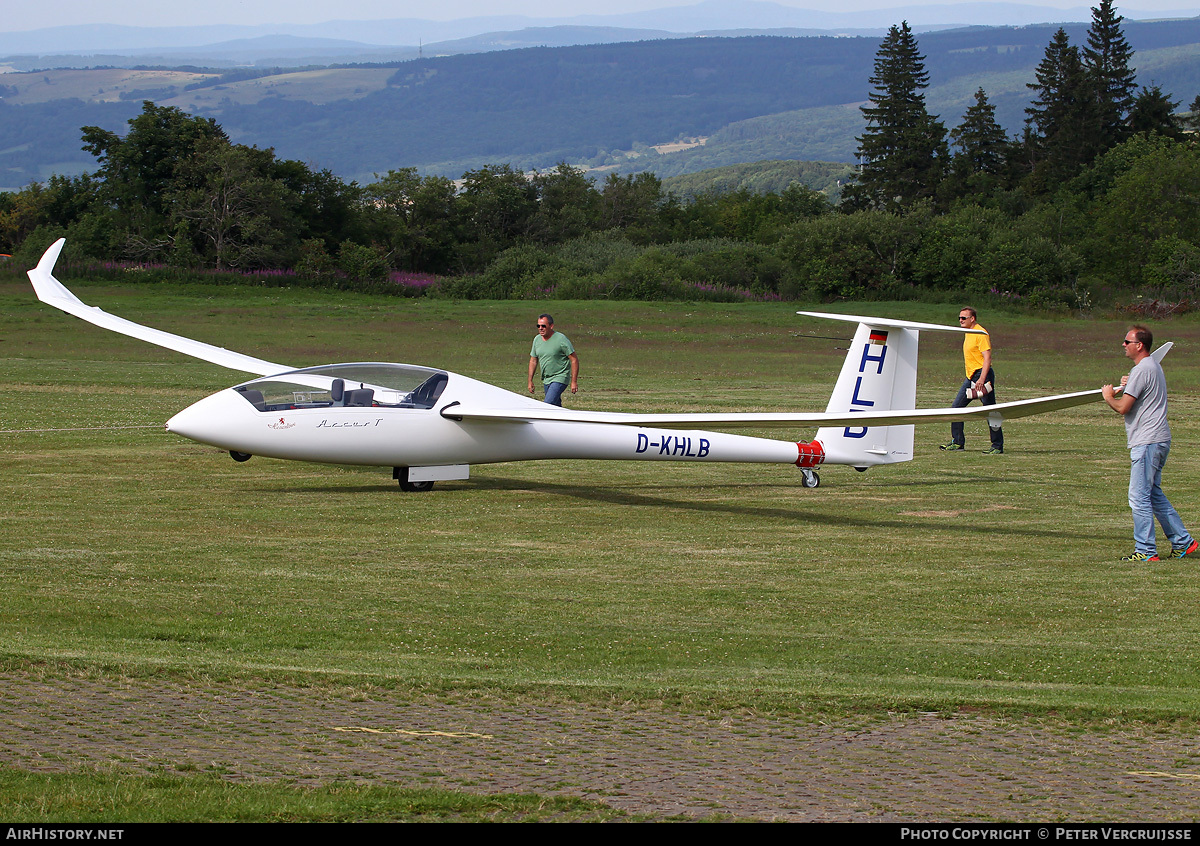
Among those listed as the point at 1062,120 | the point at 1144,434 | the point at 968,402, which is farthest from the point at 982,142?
the point at 1144,434

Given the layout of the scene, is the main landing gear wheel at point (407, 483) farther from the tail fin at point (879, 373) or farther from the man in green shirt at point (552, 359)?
the tail fin at point (879, 373)

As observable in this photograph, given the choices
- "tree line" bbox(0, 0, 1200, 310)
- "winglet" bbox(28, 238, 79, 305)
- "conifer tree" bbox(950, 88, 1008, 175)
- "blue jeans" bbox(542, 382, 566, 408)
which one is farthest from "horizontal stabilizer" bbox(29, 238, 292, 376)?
"conifer tree" bbox(950, 88, 1008, 175)

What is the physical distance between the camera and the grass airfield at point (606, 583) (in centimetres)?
771

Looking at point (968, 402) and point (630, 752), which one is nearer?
point (630, 752)

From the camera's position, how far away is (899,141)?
391ft

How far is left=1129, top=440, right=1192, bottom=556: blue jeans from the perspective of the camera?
11.7 metres

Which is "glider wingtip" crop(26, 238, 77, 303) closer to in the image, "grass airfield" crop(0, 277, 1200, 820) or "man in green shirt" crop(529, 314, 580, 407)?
"grass airfield" crop(0, 277, 1200, 820)

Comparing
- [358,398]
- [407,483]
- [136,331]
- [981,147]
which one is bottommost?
[407,483]

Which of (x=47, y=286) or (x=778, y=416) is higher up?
(x=47, y=286)

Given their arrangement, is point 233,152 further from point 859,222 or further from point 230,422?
point 230,422

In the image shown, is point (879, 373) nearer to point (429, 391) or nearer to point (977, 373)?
point (977, 373)

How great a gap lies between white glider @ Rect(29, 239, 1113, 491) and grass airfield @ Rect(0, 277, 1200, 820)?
0.53m

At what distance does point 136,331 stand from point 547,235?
249 feet

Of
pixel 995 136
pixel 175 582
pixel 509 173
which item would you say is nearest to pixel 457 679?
pixel 175 582
